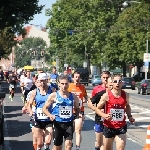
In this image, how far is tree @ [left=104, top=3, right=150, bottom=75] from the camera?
212ft

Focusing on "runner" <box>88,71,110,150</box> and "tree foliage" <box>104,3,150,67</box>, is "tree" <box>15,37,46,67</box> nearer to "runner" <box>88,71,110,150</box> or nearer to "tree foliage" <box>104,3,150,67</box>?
"tree foliage" <box>104,3,150,67</box>

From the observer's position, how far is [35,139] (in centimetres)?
1246

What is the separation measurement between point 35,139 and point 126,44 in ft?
191

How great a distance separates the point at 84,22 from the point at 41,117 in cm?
7021

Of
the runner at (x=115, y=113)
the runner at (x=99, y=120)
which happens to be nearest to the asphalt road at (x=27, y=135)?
the runner at (x=99, y=120)

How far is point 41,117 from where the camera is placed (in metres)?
12.2

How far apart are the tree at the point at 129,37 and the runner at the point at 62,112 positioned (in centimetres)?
5197

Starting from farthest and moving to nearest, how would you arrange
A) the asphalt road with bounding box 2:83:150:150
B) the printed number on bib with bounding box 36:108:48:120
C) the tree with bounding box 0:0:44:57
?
the tree with bounding box 0:0:44:57
the asphalt road with bounding box 2:83:150:150
the printed number on bib with bounding box 36:108:48:120

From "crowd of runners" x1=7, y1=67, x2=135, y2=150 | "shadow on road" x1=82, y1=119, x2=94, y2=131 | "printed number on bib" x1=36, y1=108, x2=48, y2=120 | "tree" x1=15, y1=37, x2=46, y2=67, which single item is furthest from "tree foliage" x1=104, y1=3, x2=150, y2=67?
"tree" x1=15, y1=37, x2=46, y2=67

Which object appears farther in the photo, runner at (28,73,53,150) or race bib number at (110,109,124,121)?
runner at (28,73,53,150)

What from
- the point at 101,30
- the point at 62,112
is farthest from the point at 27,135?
the point at 101,30

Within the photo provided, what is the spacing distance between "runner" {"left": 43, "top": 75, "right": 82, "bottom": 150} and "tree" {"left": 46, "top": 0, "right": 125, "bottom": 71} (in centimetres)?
5989

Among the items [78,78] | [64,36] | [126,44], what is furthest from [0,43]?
[78,78]

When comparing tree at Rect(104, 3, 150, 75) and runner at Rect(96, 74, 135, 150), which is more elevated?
tree at Rect(104, 3, 150, 75)
